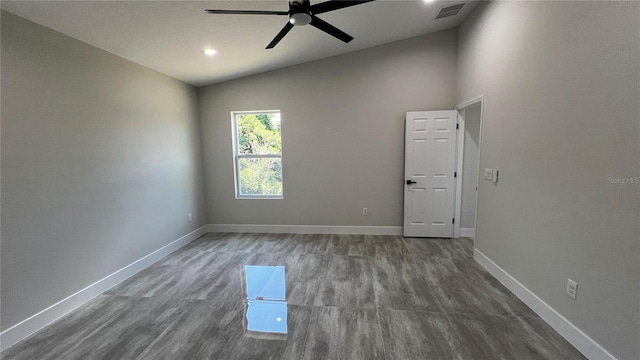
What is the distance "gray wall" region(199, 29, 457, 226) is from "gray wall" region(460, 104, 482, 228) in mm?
445

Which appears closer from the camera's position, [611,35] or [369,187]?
[611,35]

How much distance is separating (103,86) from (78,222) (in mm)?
1427

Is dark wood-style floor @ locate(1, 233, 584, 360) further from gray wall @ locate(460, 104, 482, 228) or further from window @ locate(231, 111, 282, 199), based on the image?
window @ locate(231, 111, 282, 199)

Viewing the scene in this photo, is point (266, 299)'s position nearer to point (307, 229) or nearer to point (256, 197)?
point (307, 229)

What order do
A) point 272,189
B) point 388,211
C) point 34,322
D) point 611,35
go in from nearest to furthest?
1. point 611,35
2. point 34,322
3. point 388,211
4. point 272,189

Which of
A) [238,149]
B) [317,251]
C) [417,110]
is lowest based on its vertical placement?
[317,251]

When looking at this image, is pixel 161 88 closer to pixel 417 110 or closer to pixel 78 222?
pixel 78 222

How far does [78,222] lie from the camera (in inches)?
96.3

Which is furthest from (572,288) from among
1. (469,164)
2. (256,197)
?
(256,197)

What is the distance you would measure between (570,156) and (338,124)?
9.67ft

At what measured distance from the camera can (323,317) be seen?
7.11 feet

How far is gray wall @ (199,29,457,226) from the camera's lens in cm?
404

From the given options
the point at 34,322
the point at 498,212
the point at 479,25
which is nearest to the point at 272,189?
the point at 34,322

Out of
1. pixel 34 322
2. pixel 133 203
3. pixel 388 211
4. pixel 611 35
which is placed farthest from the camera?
pixel 388 211
